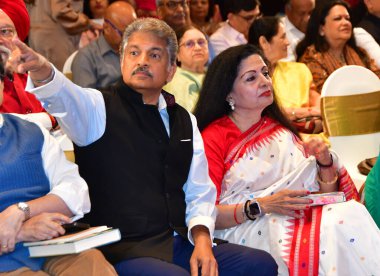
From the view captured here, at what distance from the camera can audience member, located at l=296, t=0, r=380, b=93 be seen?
5652 millimetres

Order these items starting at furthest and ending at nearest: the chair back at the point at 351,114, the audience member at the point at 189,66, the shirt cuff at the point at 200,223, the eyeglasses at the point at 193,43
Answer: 1. the eyeglasses at the point at 193,43
2. the audience member at the point at 189,66
3. the chair back at the point at 351,114
4. the shirt cuff at the point at 200,223

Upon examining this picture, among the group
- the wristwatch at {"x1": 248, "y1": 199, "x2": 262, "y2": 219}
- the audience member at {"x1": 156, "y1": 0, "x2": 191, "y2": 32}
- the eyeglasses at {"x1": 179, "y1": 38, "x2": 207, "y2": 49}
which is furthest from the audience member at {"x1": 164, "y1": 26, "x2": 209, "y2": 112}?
the wristwatch at {"x1": 248, "y1": 199, "x2": 262, "y2": 219}

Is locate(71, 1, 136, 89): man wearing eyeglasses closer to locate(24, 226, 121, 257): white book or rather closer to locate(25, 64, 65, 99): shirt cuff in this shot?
locate(25, 64, 65, 99): shirt cuff

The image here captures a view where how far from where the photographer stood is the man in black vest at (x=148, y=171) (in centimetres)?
293

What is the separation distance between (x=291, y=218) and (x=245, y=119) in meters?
0.54

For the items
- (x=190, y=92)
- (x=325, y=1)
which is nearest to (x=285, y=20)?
(x=325, y=1)

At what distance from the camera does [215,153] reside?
3.51m

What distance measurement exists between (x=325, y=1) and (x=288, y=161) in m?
2.64

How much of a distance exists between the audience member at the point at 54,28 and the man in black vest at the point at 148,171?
248 cm

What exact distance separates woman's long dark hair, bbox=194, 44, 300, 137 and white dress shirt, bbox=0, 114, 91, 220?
94 centimetres

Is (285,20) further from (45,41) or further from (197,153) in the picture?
(197,153)

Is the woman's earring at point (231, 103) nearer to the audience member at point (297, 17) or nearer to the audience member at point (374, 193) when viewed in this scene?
the audience member at point (374, 193)

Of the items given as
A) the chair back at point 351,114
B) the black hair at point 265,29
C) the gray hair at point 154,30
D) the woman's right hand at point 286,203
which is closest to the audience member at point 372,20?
the black hair at point 265,29

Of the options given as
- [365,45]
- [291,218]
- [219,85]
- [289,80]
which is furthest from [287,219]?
[365,45]
